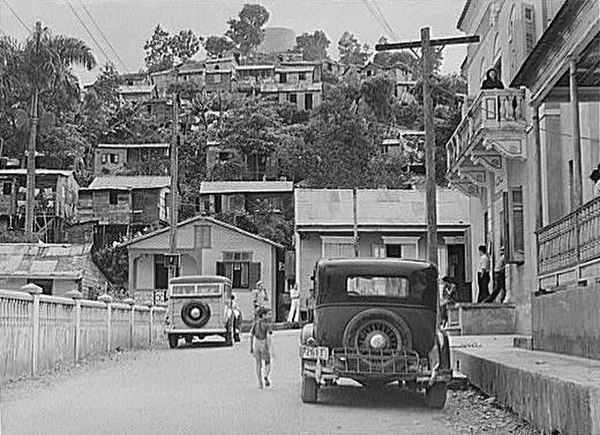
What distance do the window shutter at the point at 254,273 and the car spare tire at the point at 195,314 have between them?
22528 millimetres

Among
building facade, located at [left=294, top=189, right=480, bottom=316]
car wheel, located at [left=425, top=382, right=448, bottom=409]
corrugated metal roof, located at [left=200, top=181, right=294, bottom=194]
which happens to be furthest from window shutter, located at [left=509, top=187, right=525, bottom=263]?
corrugated metal roof, located at [left=200, top=181, right=294, bottom=194]

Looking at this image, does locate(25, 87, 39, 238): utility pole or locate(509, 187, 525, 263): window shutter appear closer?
locate(509, 187, 525, 263): window shutter

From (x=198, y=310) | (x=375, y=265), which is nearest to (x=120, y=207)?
(x=198, y=310)

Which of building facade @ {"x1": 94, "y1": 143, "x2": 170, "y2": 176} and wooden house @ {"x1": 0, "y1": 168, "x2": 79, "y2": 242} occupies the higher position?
building facade @ {"x1": 94, "y1": 143, "x2": 170, "y2": 176}

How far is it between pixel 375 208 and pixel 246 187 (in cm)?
1493

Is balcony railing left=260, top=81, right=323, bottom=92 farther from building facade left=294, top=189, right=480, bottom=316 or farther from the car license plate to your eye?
→ the car license plate

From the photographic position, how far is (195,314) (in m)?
27.8

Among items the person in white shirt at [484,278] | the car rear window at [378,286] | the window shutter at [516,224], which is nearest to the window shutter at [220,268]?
the person in white shirt at [484,278]

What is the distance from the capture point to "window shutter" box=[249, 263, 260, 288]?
5050cm

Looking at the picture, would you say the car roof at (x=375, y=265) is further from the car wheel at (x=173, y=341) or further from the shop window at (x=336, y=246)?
the shop window at (x=336, y=246)

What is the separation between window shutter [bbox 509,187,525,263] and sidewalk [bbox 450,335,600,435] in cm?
858

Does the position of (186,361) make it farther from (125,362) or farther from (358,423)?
(358,423)

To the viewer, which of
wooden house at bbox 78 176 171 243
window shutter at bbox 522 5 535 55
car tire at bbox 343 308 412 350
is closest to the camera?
car tire at bbox 343 308 412 350

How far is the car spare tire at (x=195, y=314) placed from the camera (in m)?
27.7
